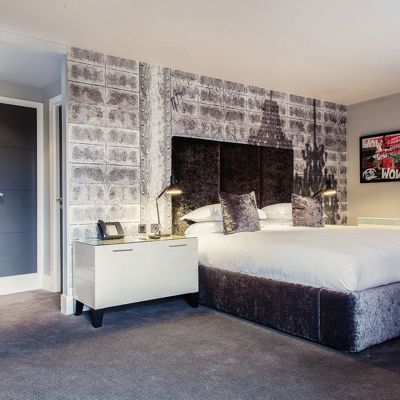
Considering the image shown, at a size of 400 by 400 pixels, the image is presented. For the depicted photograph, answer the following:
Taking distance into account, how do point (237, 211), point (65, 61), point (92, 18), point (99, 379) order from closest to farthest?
point (99, 379) < point (92, 18) < point (65, 61) < point (237, 211)

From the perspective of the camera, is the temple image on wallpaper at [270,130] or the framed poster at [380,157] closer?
the temple image on wallpaper at [270,130]

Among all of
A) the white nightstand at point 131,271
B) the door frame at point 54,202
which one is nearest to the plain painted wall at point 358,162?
the white nightstand at point 131,271

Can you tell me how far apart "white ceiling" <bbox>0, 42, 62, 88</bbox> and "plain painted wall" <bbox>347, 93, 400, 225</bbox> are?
3.98 meters

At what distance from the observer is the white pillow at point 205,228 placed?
3.97m

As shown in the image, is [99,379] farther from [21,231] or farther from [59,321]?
[21,231]

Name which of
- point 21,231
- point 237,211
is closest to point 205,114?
point 237,211

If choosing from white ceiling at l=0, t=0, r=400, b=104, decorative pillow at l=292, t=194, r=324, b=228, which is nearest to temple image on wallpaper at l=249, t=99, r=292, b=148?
white ceiling at l=0, t=0, r=400, b=104

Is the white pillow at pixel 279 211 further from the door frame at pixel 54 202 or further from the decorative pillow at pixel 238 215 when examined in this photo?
the door frame at pixel 54 202

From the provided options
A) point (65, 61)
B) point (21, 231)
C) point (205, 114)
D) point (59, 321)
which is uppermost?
point (65, 61)

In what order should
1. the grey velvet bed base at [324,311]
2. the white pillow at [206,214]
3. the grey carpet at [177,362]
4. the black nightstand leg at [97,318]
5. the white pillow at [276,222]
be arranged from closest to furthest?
the grey carpet at [177,362]
the grey velvet bed base at [324,311]
the black nightstand leg at [97,318]
the white pillow at [206,214]
the white pillow at [276,222]

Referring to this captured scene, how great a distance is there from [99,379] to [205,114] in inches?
119

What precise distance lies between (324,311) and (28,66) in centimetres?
338

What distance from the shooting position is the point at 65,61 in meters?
3.58

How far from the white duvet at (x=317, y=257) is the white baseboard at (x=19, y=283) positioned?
85.3 inches
